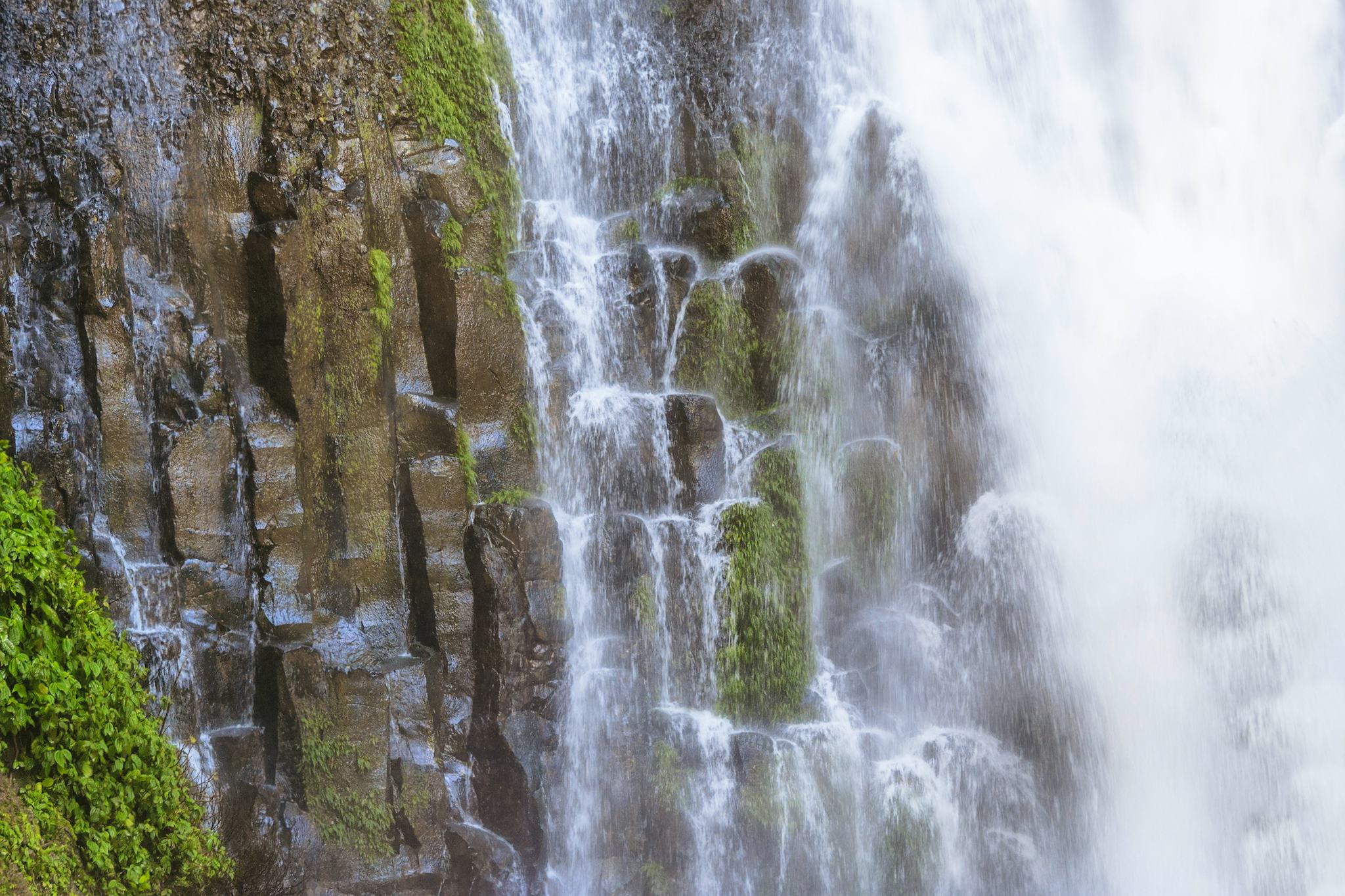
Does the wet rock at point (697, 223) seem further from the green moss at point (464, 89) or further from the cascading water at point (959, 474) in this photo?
the green moss at point (464, 89)

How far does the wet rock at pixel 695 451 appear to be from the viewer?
10.1m

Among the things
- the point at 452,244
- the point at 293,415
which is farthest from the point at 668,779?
the point at 452,244

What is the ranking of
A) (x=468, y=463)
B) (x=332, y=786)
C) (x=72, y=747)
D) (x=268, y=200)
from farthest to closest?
1. (x=468, y=463)
2. (x=268, y=200)
3. (x=332, y=786)
4. (x=72, y=747)

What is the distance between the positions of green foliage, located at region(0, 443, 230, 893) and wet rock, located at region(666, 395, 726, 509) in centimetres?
502

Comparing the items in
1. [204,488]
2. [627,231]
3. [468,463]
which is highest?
[627,231]

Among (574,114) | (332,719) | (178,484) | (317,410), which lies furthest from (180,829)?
(574,114)

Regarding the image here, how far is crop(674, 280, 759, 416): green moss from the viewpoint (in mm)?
10547

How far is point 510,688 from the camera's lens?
29.8 ft

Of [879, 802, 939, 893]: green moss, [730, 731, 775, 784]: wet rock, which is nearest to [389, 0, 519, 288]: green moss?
[730, 731, 775, 784]: wet rock

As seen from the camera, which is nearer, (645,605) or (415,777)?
(415,777)

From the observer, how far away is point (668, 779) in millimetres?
9586

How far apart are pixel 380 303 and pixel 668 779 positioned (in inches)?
202

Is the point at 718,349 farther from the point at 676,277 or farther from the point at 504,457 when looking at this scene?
the point at 504,457

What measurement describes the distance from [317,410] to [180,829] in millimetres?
3521
